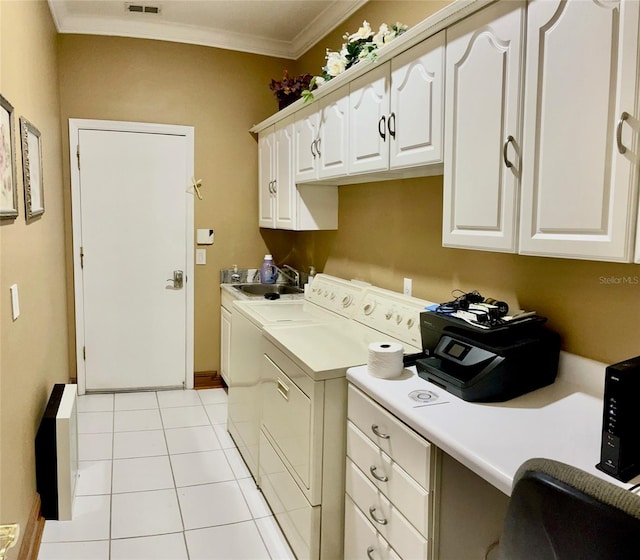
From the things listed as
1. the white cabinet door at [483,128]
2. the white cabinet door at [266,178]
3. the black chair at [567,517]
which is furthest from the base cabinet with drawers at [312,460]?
the white cabinet door at [266,178]

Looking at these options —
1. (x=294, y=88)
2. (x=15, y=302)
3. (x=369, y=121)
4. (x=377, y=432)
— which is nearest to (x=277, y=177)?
(x=294, y=88)

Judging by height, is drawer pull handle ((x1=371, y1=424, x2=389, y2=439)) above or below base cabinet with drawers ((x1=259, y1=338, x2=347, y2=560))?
above

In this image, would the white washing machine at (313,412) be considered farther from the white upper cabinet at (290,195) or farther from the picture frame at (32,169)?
the picture frame at (32,169)

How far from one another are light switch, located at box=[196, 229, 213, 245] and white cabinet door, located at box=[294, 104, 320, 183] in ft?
3.88

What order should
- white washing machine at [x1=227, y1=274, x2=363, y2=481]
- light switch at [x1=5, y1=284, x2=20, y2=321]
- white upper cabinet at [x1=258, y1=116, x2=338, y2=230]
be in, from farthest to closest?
white upper cabinet at [x1=258, y1=116, x2=338, y2=230]
white washing machine at [x1=227, y1=274, x2=363, y2=481]
light switch at [x1=5, y1=284, x2=20, y2=321]

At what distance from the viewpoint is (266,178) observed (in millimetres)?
3863

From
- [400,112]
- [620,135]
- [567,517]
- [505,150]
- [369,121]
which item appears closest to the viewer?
[567,517]

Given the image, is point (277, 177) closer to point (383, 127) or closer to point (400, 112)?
point (383, 127)

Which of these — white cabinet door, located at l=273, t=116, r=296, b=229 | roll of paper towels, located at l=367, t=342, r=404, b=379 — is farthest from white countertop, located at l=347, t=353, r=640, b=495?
white cabinet door, located at l=273, t=116, r=296, b=229

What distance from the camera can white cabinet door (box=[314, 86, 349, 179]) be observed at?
252 centimetres

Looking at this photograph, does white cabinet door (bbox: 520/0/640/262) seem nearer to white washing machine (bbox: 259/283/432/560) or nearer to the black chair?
the black chair

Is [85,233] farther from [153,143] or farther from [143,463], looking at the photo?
[143,463]

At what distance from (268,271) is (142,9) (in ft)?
6.81

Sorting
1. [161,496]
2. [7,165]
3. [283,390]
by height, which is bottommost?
[161,496]
